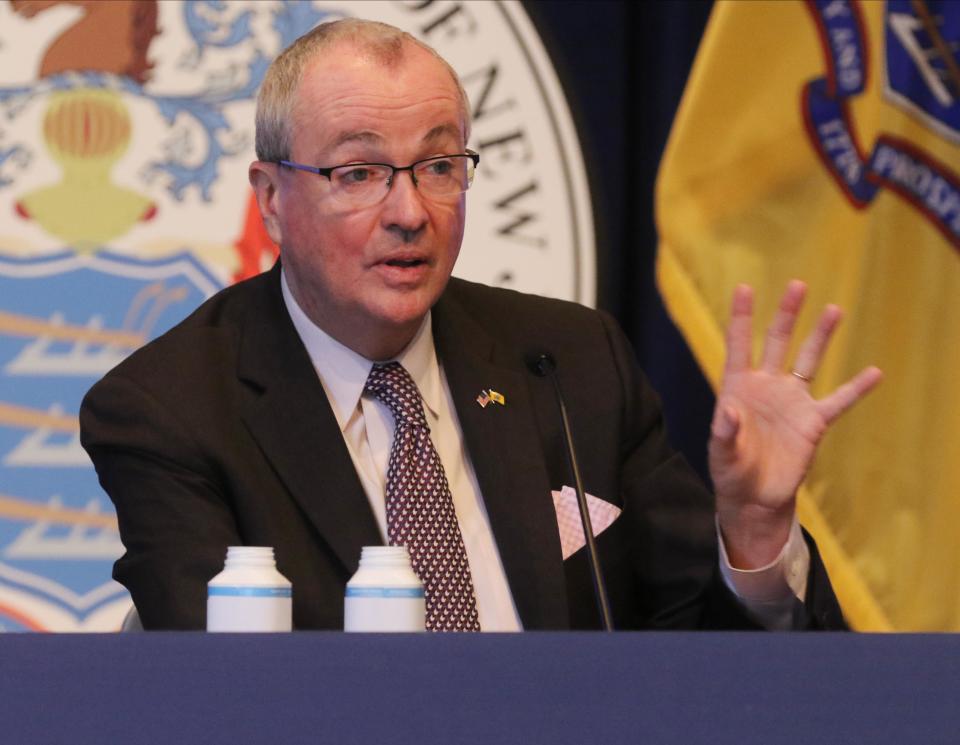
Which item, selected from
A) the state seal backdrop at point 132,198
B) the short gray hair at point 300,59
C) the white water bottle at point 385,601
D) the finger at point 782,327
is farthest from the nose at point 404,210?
the state seal backdrop at point 132,198

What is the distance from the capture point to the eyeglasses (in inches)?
89.0

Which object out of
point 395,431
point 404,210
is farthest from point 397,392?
point 404,210

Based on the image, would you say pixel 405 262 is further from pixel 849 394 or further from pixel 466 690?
pixel 466 690

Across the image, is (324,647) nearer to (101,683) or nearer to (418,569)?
(101,683)

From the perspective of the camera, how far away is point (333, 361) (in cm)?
236

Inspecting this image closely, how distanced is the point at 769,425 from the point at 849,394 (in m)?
0.12

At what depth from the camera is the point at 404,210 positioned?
7.30 feet

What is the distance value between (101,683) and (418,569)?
0.94 m

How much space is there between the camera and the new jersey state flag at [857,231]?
3.18 meters

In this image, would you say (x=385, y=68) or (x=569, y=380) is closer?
(x=385, y=68)

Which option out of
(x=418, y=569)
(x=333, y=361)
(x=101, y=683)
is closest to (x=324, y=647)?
(x=101, y=683)

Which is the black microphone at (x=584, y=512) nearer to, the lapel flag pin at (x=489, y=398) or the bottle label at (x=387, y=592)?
the lapel flag pin at (x=489, y=398)

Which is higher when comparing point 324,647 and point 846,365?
point 324,647

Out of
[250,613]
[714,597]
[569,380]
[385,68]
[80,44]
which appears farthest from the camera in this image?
[80,44]
